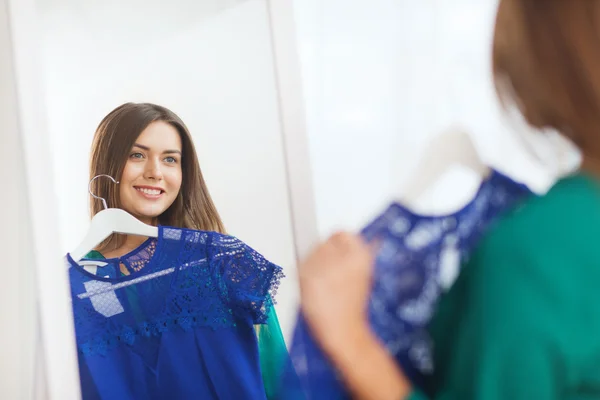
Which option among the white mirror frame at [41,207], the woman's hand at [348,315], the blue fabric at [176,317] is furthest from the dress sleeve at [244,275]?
the woman's hand at [348,315]

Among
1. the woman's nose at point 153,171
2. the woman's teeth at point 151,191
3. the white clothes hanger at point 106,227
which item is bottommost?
the white clothes hanger at point 106,227

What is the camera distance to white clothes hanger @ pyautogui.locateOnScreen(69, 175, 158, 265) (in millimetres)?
908

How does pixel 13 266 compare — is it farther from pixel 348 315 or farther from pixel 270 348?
pixel 348 315

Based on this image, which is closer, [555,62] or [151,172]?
[555,62]

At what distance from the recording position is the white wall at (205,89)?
35.5 inches

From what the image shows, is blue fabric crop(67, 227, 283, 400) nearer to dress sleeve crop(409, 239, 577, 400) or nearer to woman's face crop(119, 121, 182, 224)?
woman's face crop(119, 121, 182, 224)

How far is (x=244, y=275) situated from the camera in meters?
0.97

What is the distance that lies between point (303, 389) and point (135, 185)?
1.59ft

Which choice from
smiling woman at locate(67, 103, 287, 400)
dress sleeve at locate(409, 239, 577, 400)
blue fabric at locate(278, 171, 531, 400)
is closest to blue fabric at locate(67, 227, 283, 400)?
smiling woman at locate(67, 103, 287, 400)

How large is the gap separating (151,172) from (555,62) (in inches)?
25.8

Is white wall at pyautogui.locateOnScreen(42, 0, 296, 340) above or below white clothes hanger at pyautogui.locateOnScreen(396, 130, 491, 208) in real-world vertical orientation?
above

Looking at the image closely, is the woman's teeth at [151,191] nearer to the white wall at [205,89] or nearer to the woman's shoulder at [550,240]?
the white wall at [205,89]

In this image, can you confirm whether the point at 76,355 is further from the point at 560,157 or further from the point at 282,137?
the point at 560,157

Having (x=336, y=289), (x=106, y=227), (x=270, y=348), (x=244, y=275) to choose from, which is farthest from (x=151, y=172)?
(x=336, y=289)
